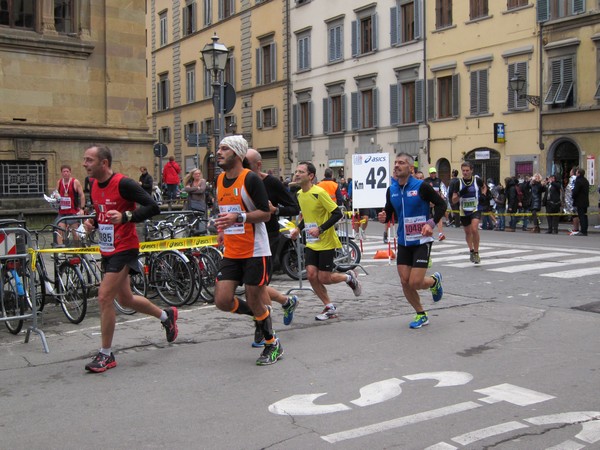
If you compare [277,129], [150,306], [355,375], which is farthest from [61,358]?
[277,129]

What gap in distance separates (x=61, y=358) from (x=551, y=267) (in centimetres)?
879

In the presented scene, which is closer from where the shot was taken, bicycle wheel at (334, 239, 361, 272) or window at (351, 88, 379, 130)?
bicycle wheel at (334, 239, 361, 272)

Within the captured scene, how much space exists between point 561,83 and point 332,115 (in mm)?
13972

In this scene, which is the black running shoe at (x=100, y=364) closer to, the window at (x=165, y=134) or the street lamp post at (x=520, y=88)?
the street lamp post at (x=520, y=88)

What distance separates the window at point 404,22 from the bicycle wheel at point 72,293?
87.0 feet

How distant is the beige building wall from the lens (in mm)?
27812

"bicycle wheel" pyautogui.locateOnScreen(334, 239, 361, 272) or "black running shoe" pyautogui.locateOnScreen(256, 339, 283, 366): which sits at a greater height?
"bicycle wheel" pyautogui.locateOnScreen(334, 239, 361, 272)

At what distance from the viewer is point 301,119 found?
40594mm

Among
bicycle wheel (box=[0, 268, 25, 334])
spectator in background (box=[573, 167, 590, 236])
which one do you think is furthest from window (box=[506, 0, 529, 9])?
bicycle wheel (box=[0, 268, 25, 334])

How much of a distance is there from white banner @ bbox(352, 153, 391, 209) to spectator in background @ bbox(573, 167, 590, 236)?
9294 mm

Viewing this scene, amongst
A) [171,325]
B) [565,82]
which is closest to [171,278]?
[171,325]

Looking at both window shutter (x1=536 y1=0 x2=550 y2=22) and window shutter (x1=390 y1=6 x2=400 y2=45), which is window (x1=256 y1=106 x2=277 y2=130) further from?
window shutter (x1=536 y1=0 x2=550 y2=22)

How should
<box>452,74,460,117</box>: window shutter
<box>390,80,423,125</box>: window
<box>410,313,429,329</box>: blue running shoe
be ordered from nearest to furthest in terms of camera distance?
<box>410,313,429,329</box>: blue running shoe < <box>452,74,460,117</box>: window shutter < <box>390,80,423,125</box>: window

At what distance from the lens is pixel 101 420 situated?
4.95 m
